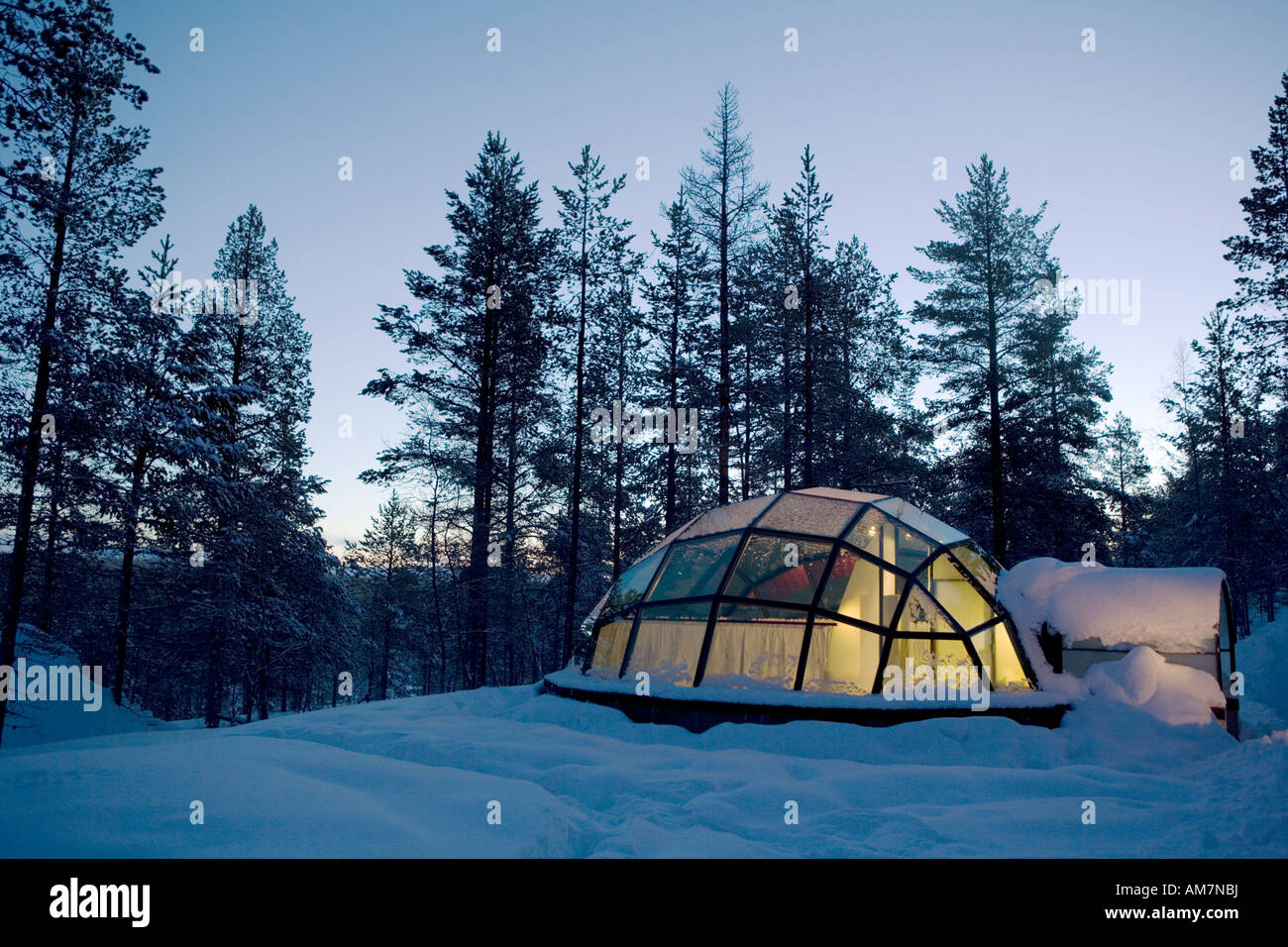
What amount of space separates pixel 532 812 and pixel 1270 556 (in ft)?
124

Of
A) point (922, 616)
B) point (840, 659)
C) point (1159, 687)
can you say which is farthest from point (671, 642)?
point (1159, 687)

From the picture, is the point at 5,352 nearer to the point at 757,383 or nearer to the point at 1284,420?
the point at 757,383

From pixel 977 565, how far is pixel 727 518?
157 inches

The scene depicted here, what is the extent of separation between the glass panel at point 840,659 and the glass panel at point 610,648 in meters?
2.97

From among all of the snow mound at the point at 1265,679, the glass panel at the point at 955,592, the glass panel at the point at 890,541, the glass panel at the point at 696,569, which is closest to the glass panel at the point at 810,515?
the glass panel at the point at 890,541

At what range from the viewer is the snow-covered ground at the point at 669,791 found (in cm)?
378

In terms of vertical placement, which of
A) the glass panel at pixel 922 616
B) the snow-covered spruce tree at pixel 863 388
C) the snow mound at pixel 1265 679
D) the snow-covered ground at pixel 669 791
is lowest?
the snow mound at pixel 1265 679

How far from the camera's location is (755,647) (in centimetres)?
941

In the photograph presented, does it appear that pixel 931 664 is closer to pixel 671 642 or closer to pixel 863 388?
pixel 671 642

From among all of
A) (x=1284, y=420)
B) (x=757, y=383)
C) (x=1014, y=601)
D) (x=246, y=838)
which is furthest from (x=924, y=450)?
(x=246, y=838)

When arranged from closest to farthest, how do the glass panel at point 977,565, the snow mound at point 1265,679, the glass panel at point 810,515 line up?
the glass panel at point 977,565
the glass panel at point 810,515
the snow mound at point 1265,679

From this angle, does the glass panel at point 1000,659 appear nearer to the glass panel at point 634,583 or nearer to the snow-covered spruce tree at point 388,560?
the glass panel at point 634,583

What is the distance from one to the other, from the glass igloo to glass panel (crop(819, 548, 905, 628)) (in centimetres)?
1
